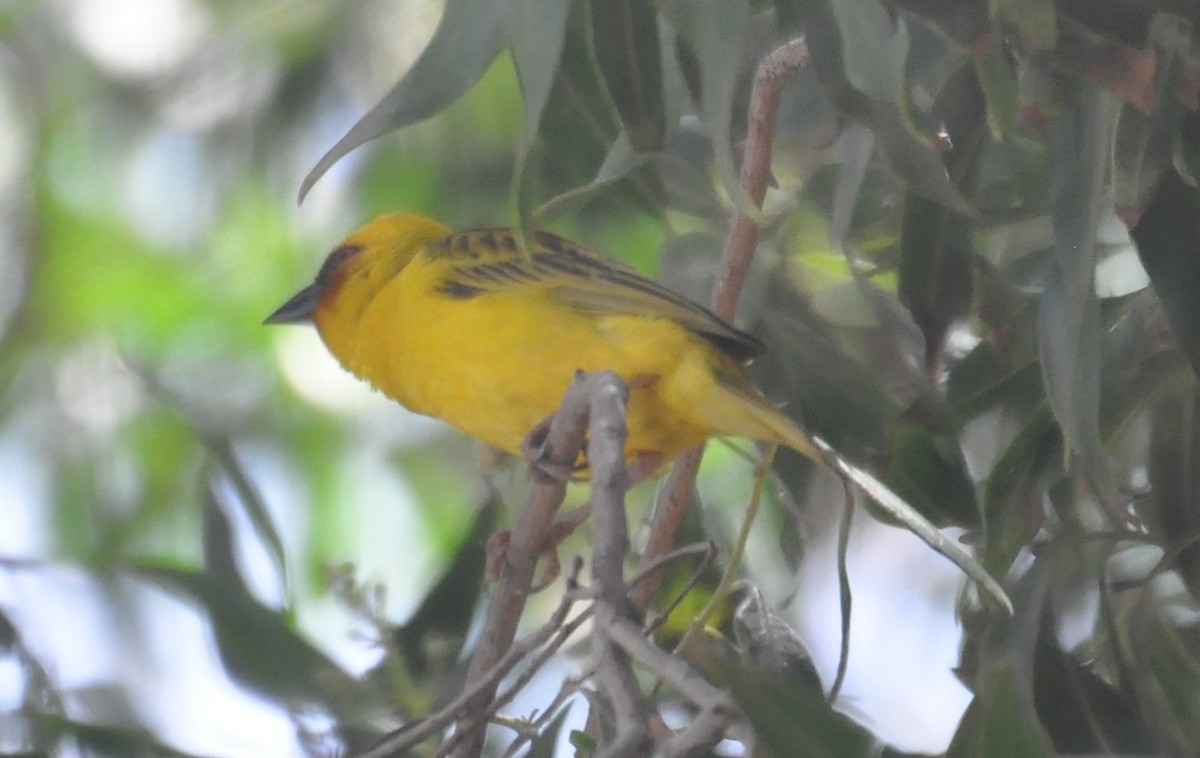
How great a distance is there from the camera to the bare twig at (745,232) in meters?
1.98

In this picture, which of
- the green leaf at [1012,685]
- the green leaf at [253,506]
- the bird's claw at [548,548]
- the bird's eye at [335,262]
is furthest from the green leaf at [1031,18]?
the bird's eye at [335,262]

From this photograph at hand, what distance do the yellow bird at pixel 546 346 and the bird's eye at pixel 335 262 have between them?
0.29m

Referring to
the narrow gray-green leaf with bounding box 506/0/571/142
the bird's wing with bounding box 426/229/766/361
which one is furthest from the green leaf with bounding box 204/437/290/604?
the narrow gray-green leaf with bounding box 506/0/571/142

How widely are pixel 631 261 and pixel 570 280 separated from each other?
0.77m

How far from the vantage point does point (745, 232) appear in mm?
2096

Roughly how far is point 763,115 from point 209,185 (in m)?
2.52

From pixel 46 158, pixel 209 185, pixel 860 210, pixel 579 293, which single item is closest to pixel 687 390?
pixel 579 293

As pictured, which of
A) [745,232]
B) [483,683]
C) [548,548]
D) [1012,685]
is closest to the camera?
[1012,685]

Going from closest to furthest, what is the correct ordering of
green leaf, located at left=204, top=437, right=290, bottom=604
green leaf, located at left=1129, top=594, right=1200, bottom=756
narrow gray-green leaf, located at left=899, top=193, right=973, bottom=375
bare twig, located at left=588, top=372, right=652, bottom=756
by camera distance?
bare twig, located at left=588, top=372, right=652, bottom=756
green leaf, located at left=1129, top=594, right=1200, bottom=756
narrow gray-green leaf, located at left=899, top=193, right=973, bottom=375
green leaf, located at left=204, top=437, right=290, bottom=604

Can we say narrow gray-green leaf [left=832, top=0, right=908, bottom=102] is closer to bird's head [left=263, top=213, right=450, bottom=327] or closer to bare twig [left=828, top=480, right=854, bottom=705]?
bare twig [left=828, top=480, right=854, bottom=705]

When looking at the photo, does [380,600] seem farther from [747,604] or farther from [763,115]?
[763,115]

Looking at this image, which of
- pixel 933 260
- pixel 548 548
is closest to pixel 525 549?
pixel 548 548

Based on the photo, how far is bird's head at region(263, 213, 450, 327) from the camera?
2889 millimetres

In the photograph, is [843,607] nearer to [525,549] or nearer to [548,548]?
[525,549]
